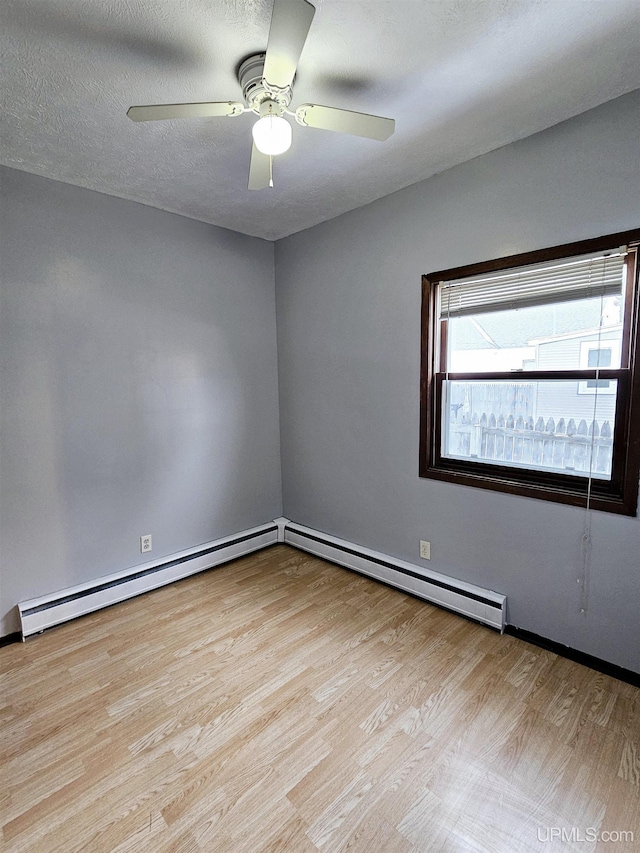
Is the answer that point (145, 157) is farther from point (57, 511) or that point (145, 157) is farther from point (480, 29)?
point (57, 511)

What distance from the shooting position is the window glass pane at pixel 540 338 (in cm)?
190

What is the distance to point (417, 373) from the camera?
2.59 meters

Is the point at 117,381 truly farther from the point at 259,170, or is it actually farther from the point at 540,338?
the point at 540,338

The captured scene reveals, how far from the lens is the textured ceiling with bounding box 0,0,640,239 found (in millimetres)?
1322

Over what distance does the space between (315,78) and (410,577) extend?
2.69m

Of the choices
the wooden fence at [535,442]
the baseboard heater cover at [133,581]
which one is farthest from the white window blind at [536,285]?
the baseboard heater cover at [133,581]

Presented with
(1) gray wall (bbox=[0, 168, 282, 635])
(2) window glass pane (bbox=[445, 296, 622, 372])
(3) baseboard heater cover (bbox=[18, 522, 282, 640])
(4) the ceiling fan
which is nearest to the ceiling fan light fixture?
(4) the ceiling fan

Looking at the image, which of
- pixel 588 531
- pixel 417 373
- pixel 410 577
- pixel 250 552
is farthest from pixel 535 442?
pixel 250 552

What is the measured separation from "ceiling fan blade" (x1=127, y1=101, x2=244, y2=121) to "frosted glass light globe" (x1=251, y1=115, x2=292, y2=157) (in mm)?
108

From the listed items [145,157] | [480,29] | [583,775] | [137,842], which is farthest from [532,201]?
[137,842]

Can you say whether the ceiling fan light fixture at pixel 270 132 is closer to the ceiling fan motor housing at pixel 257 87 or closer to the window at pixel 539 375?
the ceiling fan motor housing at pixel 257 87

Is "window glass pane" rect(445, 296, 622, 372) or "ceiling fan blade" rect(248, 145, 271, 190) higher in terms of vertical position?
"ceiling fan blade" rect(248, 145, 271, 190)

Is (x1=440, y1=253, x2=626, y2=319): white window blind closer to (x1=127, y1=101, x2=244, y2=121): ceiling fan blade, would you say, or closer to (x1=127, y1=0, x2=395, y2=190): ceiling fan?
(x1=127, y1=0, x2=395, y2=190): ceiling fan

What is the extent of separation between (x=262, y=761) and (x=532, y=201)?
9.15ft
